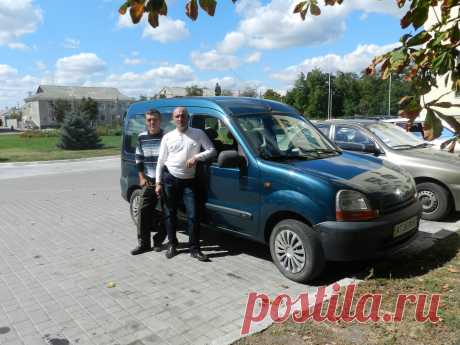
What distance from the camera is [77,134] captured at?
2702cm

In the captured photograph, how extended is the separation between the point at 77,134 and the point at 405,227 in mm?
25513

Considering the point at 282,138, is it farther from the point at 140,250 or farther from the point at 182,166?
the point at 140,250

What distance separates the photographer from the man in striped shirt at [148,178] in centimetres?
571

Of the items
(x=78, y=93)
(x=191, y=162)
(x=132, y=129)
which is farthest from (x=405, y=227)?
(x=78, y=93)

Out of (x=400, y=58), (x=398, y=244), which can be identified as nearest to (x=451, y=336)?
(x=398, y=244)

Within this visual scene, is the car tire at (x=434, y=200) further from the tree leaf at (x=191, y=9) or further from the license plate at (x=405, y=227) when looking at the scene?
the tree leaf at (x=191, y=9)

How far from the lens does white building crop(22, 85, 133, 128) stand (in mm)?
111000

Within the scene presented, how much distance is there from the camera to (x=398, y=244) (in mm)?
4496

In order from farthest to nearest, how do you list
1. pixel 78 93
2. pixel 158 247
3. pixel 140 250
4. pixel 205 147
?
pixel 78 93
pixel 158 247
pixel 140 250
pixel 205 147

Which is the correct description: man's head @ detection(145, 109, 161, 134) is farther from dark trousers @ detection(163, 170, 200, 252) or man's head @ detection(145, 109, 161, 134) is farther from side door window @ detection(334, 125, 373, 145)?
side door window @ detection(334, 125, 373, 145)

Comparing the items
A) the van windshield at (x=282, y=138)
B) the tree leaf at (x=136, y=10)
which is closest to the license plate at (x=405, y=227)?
the van windshield at (x=282, y=138)

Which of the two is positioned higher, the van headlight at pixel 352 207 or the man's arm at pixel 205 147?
the man's arm at pixel 205 147

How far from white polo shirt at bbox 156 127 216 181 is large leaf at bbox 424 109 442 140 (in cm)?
362

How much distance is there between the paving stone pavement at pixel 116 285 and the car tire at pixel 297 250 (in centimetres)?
14
